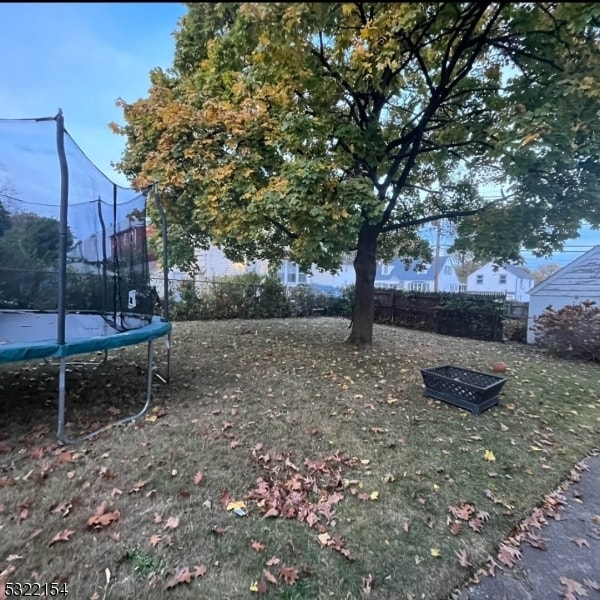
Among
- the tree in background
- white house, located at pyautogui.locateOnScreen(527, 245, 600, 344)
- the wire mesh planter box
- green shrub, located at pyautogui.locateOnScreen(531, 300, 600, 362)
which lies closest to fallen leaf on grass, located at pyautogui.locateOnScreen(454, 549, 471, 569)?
the wire mesh planter box

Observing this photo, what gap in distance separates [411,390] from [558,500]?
199 cm

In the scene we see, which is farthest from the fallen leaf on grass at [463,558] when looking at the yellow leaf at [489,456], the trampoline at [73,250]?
the trampoline at [73,250]

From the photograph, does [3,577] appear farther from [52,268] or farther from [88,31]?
[52,268]

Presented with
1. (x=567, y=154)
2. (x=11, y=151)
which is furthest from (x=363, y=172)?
(x=11, y=151)

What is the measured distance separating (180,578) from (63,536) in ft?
2.39

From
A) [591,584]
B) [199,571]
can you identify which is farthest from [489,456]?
[199,571]

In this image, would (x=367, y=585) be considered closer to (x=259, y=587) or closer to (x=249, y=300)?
(x=259, y=587)

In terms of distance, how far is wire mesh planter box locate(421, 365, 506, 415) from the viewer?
400 centimetres

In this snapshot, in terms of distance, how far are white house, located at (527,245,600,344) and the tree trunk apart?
5121mm

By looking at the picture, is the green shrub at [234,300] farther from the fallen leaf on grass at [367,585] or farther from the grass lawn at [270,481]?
the fallen leaf on grass at [367,585]

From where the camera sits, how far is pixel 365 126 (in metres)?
5.50

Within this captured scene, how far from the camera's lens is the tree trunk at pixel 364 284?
639cm

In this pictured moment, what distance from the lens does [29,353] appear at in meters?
2.75

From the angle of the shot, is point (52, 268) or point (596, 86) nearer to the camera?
point (596, 86)
